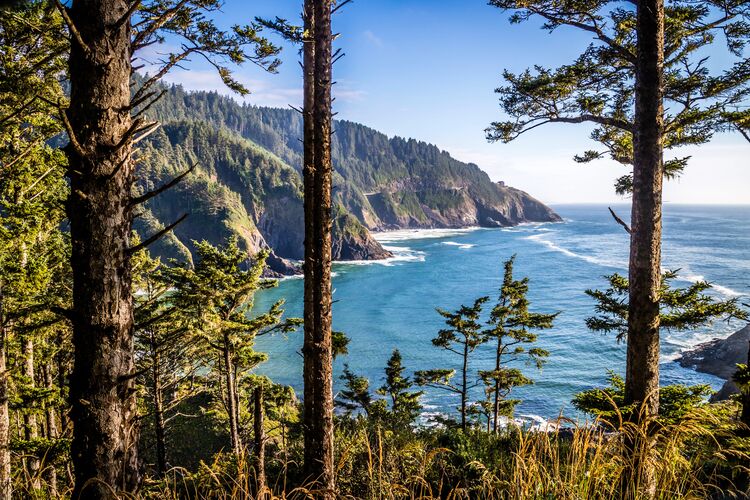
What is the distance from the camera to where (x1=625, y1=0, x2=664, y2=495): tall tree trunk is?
566cm

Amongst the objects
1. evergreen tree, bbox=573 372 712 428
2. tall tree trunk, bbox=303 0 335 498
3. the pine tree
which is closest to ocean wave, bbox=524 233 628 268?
evergreen tree, bbox=573 372 712 428

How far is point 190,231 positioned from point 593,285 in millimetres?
99321

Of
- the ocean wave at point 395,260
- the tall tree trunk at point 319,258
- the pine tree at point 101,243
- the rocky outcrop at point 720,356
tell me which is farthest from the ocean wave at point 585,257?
the pine tree at point 101,243

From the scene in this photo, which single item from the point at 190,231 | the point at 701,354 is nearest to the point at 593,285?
the point at 701,354

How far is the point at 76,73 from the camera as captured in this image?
92.2 inches

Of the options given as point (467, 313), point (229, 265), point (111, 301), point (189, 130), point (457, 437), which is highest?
point (189, 130)

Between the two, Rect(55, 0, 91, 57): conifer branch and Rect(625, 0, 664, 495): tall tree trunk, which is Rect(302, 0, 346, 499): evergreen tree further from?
Rect(625, 0, 664, 495): tall tree trunk

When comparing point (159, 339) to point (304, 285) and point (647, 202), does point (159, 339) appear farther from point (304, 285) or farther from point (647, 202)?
point (647, 202)

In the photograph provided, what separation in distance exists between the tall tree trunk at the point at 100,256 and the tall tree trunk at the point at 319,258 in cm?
343

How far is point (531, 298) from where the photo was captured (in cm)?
5441

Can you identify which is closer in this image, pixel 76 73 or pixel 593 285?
pixel 76 73

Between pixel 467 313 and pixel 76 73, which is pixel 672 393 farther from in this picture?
pixel 467 313

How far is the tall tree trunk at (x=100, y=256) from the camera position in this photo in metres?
2.31

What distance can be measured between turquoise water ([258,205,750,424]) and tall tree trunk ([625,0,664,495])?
2309mm
